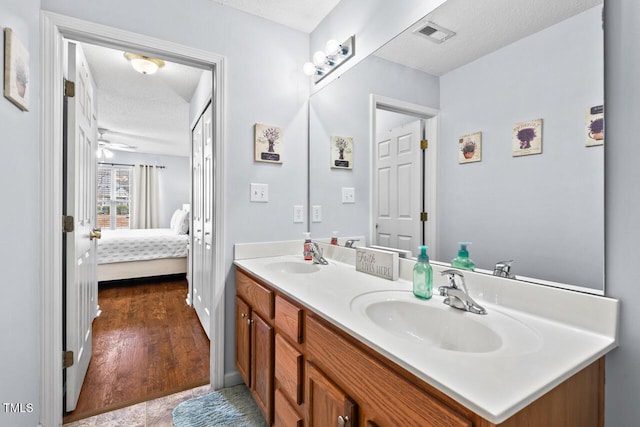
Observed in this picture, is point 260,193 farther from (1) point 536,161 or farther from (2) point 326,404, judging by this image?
(1) point 536,161

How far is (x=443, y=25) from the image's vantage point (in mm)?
1223

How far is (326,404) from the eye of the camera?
942mm

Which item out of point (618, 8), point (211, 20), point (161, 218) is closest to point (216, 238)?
point (211, 20)

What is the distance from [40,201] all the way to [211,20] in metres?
1.37

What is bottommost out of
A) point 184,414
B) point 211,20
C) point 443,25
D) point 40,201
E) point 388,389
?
point 184,414

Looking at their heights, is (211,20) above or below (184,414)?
above

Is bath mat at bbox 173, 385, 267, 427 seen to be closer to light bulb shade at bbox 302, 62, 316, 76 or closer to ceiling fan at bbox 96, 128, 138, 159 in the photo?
light bulb shade at bbox 302, 62, 316, 76

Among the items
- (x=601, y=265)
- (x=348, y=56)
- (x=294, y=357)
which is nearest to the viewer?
(x=601, y=265)

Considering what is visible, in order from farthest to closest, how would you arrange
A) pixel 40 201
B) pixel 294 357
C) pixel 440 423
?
1. pixel 40 201
2. pixel 294 357
3. pixel 440 423

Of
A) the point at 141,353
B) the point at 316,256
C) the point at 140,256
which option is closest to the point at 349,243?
the point at 316,256

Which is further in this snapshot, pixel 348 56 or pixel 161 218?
pixel 161 218

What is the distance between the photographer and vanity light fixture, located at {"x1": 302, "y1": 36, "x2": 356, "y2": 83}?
5.89 ft

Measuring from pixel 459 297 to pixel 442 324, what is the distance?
103 mm

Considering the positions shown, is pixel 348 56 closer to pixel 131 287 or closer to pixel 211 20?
pixel 211 20
